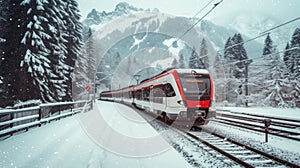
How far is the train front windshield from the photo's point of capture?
8305 mm

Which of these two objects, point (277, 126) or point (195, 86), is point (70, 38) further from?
point (277, 126)

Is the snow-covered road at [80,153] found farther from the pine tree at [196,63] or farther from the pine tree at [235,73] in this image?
the pine tree at [196,63]

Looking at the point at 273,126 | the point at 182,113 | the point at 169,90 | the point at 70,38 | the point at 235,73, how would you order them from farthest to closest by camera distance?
the point at 235,73
the point at 70,38
the point at 273,126
the point at 169,90
the point at 182,113

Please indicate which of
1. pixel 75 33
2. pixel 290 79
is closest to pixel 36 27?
pixel 75 33

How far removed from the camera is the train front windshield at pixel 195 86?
830 cm

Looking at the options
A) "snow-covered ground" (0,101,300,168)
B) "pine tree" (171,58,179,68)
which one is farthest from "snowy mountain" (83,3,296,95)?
"snow-covered ground" (0,101,300,168)

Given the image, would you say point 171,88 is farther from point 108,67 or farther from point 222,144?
point 108,67

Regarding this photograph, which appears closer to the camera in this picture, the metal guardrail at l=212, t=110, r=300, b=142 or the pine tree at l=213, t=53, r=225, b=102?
the metal guardrail at l=212, t=110, r=300, b=142

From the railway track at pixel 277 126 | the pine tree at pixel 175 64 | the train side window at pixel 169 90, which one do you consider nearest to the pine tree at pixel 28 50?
the train side window at pixel 169 90

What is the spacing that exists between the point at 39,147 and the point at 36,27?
10.1 m

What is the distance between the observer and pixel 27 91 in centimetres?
1210

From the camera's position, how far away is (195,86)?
28.0 feet

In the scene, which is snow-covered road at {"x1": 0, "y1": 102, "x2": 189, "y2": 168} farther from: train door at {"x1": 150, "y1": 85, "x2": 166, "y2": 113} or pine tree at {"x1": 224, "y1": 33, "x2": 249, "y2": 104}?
pine tree at {"x1": 224, "y1": 33, "x2": 249, "y2": 104}

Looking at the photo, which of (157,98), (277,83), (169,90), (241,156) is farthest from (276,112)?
(241,156)
